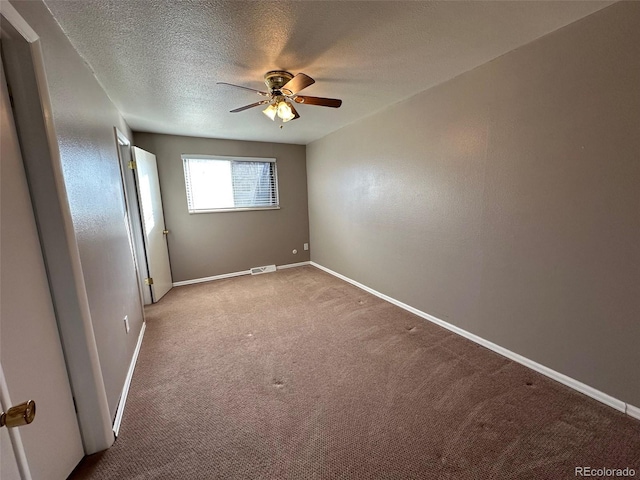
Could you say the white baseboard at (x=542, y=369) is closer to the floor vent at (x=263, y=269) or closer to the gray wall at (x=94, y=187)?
the floor vent at (x=263, y=269)

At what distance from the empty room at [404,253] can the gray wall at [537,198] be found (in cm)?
1

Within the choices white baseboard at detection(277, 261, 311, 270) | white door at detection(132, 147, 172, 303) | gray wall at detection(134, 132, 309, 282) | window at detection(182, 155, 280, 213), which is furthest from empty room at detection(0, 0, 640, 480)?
white baseboard at detection(277, 261, 311, 270)

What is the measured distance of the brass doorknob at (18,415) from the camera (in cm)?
60

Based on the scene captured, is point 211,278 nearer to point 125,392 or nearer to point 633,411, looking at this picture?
point 125,392

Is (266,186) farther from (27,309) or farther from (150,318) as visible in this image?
(27,309)


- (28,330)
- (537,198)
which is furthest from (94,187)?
(537,198)

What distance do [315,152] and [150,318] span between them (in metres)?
3.40

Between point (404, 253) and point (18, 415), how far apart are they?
9.50ft

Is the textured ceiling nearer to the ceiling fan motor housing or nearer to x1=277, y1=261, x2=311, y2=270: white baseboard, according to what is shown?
the ceiling fan motor housing

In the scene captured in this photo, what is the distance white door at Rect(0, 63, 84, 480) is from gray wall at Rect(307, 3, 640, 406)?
2.77m

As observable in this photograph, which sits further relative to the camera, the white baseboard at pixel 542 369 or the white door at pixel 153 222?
the white door at pixel 153 222

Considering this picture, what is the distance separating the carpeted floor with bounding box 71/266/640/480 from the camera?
4.21ft

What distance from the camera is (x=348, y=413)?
1589 millimetres

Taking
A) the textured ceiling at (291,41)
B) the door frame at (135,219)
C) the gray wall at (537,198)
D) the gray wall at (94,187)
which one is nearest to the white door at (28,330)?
the gray wall at (94,187)
